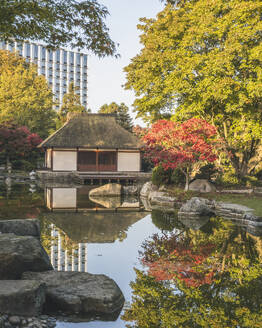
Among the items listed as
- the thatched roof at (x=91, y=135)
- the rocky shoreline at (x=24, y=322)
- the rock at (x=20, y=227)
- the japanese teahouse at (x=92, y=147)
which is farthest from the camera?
the japanese teahouse at (x=92, y=147)

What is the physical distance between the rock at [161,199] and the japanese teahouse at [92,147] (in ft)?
44.7

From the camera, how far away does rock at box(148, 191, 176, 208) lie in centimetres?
1395

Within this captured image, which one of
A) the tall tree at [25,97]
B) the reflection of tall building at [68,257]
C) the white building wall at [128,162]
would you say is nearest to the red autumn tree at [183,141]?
the reflection of tall building at [68,257]

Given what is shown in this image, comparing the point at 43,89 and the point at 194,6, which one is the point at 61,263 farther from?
the point at 43,89

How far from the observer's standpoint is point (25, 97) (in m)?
37.3

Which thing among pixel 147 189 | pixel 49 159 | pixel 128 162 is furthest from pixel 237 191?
pixel 49 159

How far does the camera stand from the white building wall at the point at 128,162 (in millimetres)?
29766

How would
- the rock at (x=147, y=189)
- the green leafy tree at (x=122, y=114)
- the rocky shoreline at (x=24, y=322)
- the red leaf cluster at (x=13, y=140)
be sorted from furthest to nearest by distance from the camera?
the green leafy tree at (x=122, y=114) → the red leaf cluster at (x=13, y=140) → the rock at (x=147, y=189) → the rocky shoreline at (x=24, y=322)

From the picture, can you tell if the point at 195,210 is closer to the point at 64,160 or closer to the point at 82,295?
the point at 82,295

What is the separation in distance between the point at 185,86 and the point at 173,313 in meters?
13.7

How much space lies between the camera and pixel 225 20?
15.2 meters

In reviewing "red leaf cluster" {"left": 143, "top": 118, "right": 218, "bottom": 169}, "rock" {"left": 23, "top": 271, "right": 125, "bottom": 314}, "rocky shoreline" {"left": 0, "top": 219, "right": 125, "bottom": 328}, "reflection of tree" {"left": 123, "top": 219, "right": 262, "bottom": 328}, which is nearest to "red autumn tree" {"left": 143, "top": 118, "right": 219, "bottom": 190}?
"red leaf cluster" {"left": 143, "top": 118, "right": 218, "bottom": 169}

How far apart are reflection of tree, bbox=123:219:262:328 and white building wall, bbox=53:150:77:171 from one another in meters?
22.6

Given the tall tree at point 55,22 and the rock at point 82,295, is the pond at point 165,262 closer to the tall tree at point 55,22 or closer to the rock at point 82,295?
the rock at point 82,295
